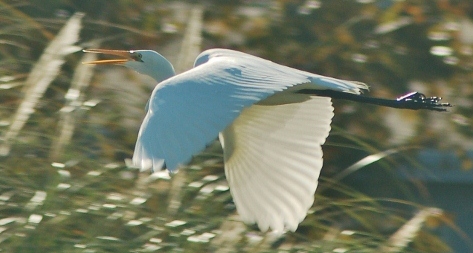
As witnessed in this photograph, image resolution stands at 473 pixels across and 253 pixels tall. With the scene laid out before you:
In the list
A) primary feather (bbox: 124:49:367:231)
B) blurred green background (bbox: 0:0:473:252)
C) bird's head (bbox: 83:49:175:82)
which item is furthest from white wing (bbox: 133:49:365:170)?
blurred green background (bbox: 0:0:473:252)

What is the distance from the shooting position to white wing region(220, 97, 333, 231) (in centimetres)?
267

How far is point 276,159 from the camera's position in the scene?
9.05 ft

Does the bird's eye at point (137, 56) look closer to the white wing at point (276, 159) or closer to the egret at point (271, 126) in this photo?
the egret at point (271, 126)

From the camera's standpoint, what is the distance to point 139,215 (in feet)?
8.95

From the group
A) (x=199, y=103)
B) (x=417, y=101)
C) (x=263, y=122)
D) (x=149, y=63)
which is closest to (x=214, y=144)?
(x=263, y=122)

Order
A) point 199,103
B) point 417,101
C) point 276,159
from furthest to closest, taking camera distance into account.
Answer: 1. point 417,101
2. point 276,159
3. point 199,103

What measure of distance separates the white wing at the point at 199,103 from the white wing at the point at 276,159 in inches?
14.5

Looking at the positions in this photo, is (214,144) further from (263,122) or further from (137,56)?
(137,56)

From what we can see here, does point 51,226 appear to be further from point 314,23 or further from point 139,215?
point 314,23

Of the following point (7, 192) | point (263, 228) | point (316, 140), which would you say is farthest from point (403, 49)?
point (7, 192)

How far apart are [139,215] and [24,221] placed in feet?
1.11

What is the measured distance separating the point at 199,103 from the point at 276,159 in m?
0.78

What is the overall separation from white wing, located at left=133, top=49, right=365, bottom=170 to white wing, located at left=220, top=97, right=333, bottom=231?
37 cm

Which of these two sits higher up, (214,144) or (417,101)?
(417,101)
